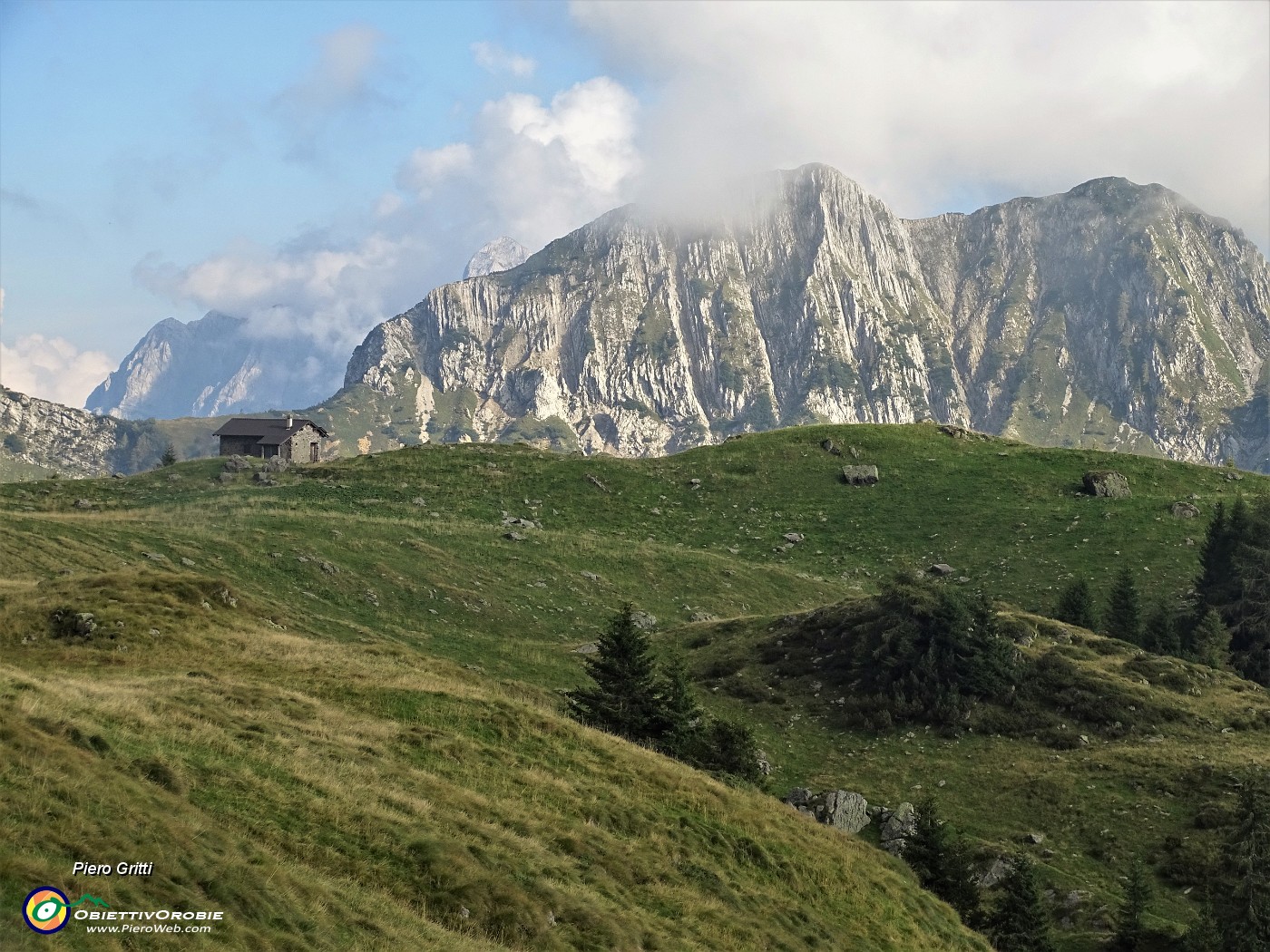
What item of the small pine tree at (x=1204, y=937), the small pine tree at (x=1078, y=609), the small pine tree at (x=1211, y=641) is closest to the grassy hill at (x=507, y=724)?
the small pine tree at (x=1204, y=937)

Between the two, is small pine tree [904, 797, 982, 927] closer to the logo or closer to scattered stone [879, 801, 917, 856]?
scattered stone [879, 801, 917, 856]

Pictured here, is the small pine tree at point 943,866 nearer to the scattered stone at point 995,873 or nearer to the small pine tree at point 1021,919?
the small pine tree at point 1021,919

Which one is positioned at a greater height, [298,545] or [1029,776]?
[298,545]

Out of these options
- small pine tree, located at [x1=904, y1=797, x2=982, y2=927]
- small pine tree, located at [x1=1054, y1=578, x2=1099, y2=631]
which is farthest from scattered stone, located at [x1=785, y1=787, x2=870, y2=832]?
small pine tree, located at [x1=1054, y1=578, x2=1099, y2=631]

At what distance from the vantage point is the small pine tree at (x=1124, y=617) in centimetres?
5845

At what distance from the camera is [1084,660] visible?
1863 inches

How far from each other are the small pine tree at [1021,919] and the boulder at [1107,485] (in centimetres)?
6251

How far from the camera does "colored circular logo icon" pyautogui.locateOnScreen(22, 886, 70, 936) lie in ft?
41.0

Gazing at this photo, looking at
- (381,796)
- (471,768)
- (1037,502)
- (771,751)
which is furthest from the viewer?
(1037,502)

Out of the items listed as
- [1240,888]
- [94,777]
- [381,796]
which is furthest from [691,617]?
[94,777]

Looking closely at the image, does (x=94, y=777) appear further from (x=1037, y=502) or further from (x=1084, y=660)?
(x=1037, y=502)

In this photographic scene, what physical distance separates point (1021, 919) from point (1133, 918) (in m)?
2.83

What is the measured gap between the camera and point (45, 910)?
41.7 feet

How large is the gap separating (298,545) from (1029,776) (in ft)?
132
